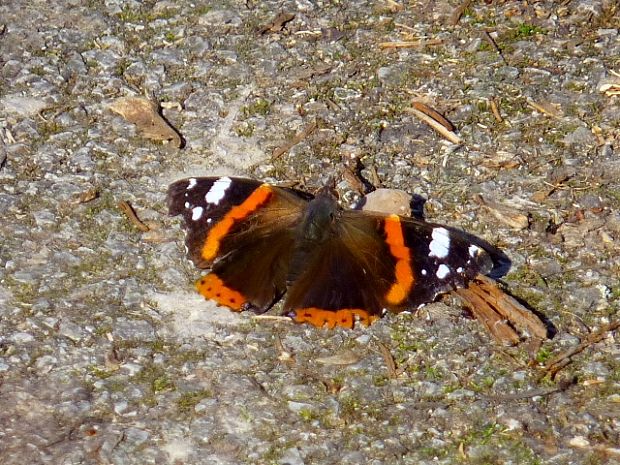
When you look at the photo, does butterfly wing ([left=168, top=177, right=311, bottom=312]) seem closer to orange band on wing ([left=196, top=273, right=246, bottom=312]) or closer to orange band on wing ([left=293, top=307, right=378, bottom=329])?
orange band on wing ([left=196, top=273, right=246, bottom=312])

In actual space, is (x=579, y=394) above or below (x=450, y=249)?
below

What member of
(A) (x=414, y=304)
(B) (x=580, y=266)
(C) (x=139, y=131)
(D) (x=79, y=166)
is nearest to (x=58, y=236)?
(D) (x=79, y=166)

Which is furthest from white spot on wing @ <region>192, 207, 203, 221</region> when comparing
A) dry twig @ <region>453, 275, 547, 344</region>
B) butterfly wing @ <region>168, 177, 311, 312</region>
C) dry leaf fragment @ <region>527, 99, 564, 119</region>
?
dry leaf fragment @ <region>527, 99, 564, 119</region>

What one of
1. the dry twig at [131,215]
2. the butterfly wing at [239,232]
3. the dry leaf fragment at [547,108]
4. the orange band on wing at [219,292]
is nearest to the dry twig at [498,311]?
the butterfly wing at [239,232]

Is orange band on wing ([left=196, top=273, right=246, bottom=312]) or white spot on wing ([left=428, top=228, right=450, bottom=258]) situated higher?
white spot on wing ([left=428, top=228, right=450, bottom=258])

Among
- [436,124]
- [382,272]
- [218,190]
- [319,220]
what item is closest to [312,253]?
[319,220]

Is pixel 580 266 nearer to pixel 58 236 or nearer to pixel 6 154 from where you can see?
pixel 58 236

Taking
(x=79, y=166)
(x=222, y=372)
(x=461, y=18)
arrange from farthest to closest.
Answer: (x=461, y=18), (x=79, y=166), (x=222, y=372)
